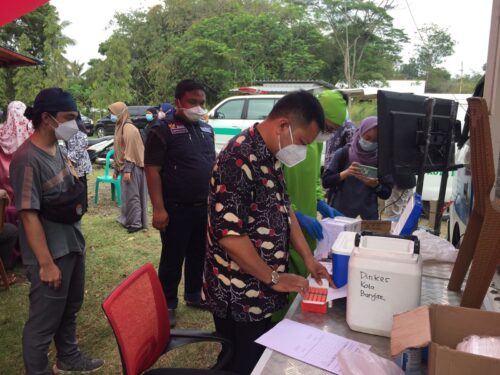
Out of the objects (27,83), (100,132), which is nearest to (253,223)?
(27,83)

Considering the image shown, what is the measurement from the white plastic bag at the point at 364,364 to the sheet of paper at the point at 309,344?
0.03 meters

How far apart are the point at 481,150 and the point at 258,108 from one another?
7.62m

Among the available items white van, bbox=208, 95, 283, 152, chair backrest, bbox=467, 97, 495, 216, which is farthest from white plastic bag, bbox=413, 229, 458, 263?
white van, bbox=208, 95, 283, 152

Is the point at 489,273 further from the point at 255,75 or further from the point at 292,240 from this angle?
the point at 255,75

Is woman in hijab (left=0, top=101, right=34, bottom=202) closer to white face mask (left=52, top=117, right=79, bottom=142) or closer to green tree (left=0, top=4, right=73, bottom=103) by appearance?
white face mask (left=52, top=117, right=79, bottom=142)

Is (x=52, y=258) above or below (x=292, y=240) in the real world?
below

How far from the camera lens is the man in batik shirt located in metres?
1.39

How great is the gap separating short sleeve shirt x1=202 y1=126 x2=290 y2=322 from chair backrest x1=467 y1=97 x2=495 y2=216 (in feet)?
2.14

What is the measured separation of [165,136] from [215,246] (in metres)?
1.42

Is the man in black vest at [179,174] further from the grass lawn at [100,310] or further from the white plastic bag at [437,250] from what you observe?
the white plastic bag at [437,250]

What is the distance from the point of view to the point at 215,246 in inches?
60.6

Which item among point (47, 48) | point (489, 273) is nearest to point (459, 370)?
point (489, 273)

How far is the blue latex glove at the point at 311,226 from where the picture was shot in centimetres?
200

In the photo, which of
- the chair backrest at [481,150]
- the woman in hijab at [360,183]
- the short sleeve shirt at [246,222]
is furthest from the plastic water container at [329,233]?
the woman in hijab at [360,183]
